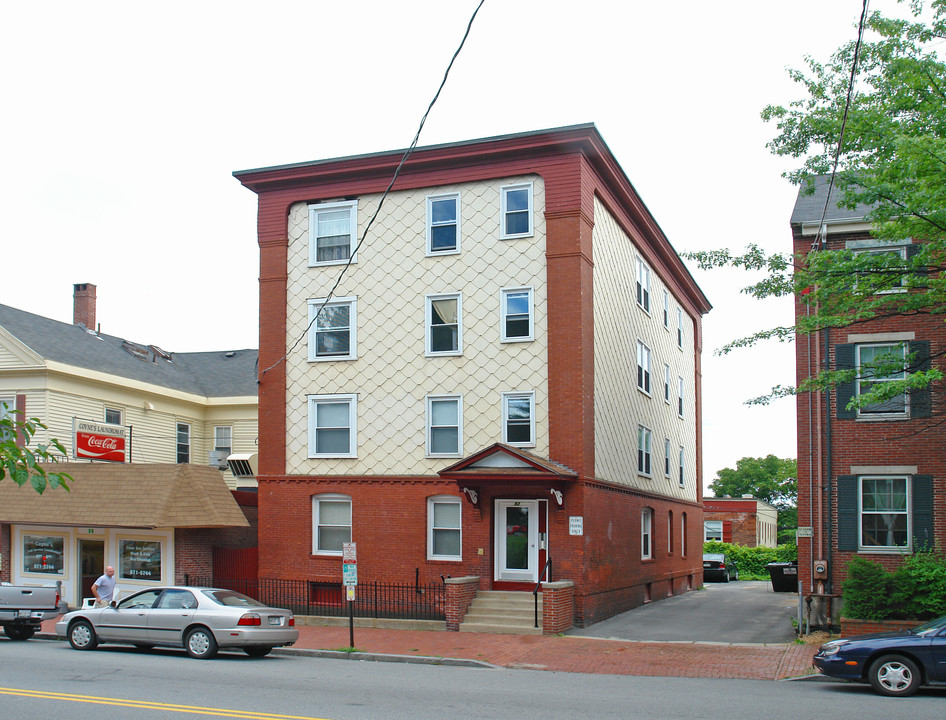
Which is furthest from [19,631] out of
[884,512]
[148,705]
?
[884,512]

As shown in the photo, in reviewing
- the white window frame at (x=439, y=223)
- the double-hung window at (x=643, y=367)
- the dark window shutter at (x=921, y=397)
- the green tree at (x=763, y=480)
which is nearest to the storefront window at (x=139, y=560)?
the white window frame at (x=439, y=223)

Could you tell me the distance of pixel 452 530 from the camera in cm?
2506

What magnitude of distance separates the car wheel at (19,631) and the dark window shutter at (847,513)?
18.4 m

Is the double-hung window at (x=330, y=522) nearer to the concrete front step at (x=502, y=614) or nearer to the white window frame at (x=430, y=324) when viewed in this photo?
the concrete front step at (x=502, y=614)

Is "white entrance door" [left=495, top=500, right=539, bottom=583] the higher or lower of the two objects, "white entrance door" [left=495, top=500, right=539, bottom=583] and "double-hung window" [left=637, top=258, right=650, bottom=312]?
the lower

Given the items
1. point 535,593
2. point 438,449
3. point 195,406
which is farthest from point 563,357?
point 195,406

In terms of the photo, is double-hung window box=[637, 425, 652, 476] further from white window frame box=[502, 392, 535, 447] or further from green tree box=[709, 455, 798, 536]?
green tree box=[709, 455, 798, 536]

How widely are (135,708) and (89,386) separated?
22.1 metres

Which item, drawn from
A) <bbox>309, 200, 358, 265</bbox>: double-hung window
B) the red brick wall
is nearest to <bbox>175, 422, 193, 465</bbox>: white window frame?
<bbox>309, 200, 358, 265</bbox>: double-hung window

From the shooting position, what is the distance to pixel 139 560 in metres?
27.1

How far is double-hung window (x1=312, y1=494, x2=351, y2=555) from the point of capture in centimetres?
2609

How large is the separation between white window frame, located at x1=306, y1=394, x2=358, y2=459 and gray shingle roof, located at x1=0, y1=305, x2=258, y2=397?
998 centimetres

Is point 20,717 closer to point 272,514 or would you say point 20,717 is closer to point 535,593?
point 535,593

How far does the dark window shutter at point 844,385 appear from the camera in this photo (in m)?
22.6
